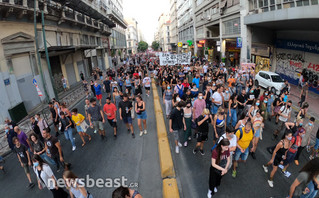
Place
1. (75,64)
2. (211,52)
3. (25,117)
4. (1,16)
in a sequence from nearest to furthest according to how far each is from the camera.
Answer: (1,16) → (25,117) → (75,64) → (211,52)

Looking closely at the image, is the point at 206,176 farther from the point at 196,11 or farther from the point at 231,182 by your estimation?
the point at 196,11

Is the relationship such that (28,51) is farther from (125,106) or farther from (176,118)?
(176,118)

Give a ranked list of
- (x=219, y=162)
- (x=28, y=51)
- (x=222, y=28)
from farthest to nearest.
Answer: (x=222, y=28)
(x=28, y=51)
(x=219, y=162)

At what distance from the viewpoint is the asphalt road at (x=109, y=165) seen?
17.3 ft

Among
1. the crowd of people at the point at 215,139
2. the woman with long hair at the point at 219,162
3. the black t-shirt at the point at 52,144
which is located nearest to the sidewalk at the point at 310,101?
the crowd of people at the point at 215,139

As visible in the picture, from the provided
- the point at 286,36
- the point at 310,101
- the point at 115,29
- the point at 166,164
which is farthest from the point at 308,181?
the point at 115,29

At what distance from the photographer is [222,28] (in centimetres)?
2620

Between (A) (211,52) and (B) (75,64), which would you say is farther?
(A) (211,52)

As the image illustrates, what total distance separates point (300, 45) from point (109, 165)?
721 inches

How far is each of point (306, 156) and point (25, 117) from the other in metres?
16.2

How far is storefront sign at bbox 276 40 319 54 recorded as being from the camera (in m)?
14.1

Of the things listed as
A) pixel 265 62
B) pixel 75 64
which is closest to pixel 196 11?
pixel 265 62

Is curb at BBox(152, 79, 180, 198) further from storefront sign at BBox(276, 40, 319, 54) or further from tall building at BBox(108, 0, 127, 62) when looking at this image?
tall building at BBox(108, 0, 127, 62)

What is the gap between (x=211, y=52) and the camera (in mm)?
37469
